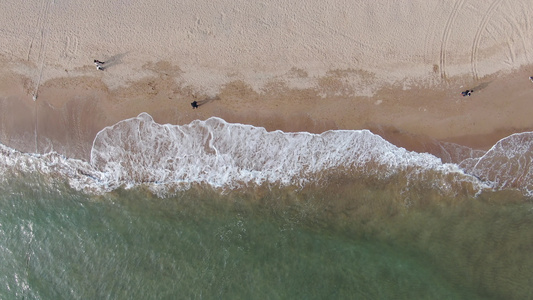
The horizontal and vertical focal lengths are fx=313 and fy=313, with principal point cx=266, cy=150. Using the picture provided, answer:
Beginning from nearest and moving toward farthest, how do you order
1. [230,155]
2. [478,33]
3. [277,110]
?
[478,33]
[277,110]
[230,155]

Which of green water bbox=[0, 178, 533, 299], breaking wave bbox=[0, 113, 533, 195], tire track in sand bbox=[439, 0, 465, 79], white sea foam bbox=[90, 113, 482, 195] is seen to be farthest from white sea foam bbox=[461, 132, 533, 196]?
tire track in sand bbox=[439, 0, 465, 79]

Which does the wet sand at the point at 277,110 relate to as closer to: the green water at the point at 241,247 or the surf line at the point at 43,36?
the surf line at the point at 43,36

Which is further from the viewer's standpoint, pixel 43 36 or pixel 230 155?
pixel 43 36

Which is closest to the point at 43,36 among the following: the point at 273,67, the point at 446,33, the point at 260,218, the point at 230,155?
the point at 230,155

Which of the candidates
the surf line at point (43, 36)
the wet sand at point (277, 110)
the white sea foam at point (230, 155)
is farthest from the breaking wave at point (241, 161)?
the surf line at point (43, 36)

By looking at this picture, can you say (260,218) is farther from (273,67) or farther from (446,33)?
(446,33)

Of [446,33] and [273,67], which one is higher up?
[446,33]
